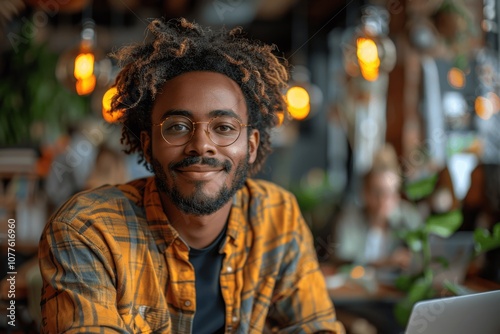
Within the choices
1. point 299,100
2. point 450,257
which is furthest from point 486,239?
point 299,100

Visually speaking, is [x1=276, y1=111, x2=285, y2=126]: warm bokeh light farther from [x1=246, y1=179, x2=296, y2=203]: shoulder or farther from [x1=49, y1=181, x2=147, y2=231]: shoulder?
[x1=49, y1=181, x2=147, y2=231]: shoulder

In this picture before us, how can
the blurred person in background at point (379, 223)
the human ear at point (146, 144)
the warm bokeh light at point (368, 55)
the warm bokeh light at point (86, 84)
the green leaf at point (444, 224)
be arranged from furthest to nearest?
the blurred person in background at point (379, 223) < the warm bokeh light at point (368, 55) < the warm bokeh light at point (86, 84) < the green leaf at point (444, 224) < the human ear at point (146, 144)

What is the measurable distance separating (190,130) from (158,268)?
313 mm

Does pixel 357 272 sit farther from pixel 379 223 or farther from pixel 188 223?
pixel 188 223

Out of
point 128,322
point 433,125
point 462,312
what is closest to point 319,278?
point 462,312

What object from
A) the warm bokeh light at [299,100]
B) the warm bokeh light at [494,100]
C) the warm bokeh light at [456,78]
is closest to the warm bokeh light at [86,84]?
the warm bokeh light at [299,100]

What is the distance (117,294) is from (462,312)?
2.29 ft

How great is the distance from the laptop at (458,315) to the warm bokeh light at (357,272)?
54.5 inches

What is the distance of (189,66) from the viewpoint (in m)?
1.38

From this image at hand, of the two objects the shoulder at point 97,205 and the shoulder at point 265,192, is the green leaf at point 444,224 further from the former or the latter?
the shoulder at point 97,205

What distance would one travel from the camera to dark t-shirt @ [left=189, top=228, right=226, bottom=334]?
1431 mm

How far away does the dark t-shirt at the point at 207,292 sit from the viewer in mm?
1431

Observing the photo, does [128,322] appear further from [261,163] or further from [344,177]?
[344,177]

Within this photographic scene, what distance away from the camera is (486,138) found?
3.72m
